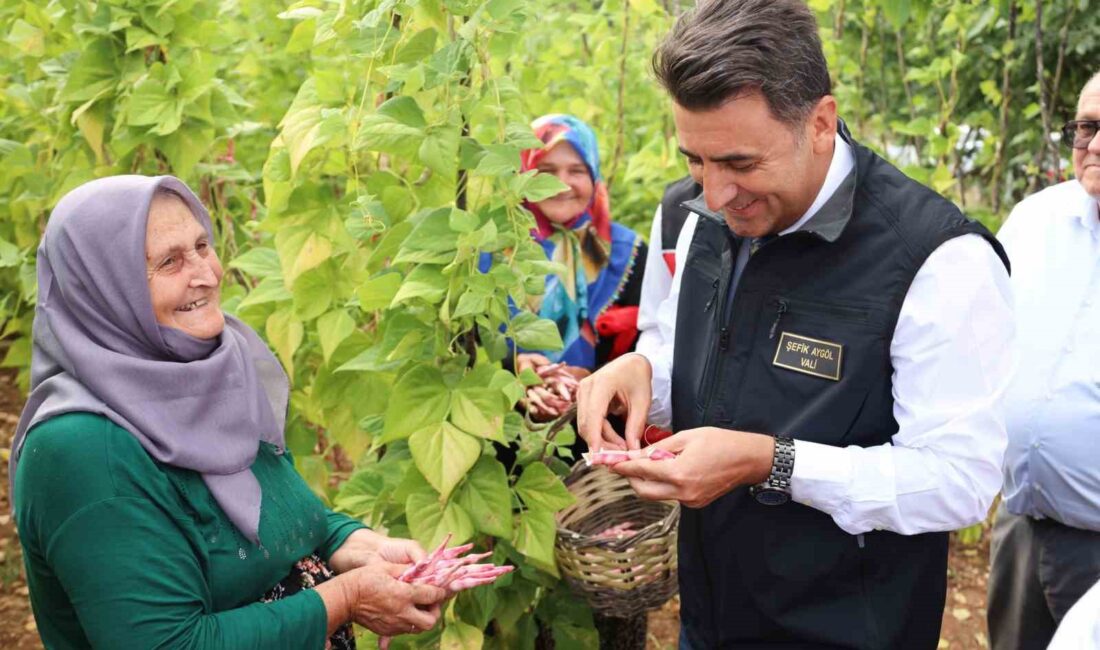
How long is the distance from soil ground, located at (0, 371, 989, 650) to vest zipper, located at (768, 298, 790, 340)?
8.38 ft

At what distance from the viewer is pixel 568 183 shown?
369cm

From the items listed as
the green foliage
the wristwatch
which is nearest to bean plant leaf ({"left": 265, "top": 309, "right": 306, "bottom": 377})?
the green foliage

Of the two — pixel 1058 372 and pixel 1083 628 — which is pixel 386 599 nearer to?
pixel 1083 628

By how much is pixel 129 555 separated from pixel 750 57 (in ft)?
4.41

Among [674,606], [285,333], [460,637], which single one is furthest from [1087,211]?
[674,606]

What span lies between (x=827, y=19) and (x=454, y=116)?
4234 mm

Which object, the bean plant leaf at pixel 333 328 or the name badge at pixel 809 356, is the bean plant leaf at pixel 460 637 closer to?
the bean plant leaf at pixel 333 328

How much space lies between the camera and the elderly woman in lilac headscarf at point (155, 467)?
170 centimetres

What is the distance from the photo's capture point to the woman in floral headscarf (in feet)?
11.6

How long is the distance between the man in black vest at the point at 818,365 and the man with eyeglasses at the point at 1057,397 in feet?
2.32

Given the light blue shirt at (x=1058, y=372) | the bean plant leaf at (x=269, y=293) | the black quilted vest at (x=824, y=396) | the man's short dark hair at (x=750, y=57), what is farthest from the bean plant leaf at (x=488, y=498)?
the light blue shirt at (x=1058, y=372)

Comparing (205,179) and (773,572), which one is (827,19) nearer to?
(205,179)

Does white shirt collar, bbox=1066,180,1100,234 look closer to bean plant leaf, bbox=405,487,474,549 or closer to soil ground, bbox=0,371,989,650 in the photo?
bean plant leaf, bbox=405,487,474,549

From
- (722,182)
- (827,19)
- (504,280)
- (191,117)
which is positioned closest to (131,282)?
(504,280)
